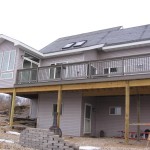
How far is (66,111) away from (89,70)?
4174 millimetres

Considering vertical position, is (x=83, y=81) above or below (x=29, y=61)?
below

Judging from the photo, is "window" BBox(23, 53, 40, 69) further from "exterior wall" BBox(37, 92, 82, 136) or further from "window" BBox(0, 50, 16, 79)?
"exterior wall" BBox(37, 92, 82, 136)

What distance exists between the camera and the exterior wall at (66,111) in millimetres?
15867

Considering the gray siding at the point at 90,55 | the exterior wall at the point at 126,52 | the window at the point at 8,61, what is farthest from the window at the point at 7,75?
the exterior wall at the point at 126,52

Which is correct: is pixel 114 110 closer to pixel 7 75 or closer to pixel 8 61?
pixel 7 75

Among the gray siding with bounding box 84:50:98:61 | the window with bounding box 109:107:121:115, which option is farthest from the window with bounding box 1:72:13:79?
the window with bounding box 109:107:121:115

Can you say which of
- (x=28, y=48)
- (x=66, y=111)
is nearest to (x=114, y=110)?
(x=66, y=111)

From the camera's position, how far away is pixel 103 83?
1297 centimetres

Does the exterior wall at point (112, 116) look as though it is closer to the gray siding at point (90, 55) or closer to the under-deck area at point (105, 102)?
the under-deck area at point (105, 102)

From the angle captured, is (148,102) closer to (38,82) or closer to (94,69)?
(94,69)

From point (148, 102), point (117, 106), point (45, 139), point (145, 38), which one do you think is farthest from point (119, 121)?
point (45, 139)

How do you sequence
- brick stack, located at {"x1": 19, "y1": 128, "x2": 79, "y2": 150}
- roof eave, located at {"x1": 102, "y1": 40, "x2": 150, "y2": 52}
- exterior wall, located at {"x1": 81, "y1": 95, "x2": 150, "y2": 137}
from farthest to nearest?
1. roof eave, located at {"x1": 102, "y1": 40, "x2": 150, "y2": 52}
2. exterior wall, located at {"x1": 81, "y1": 95, "x2": 150, "y2": 137}
3. brick stack, located at {"x1": 19, "y1": 128, "x2": 79, "y2": 150}

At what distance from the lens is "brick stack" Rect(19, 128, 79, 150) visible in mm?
8381

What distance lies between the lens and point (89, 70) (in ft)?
44.6
